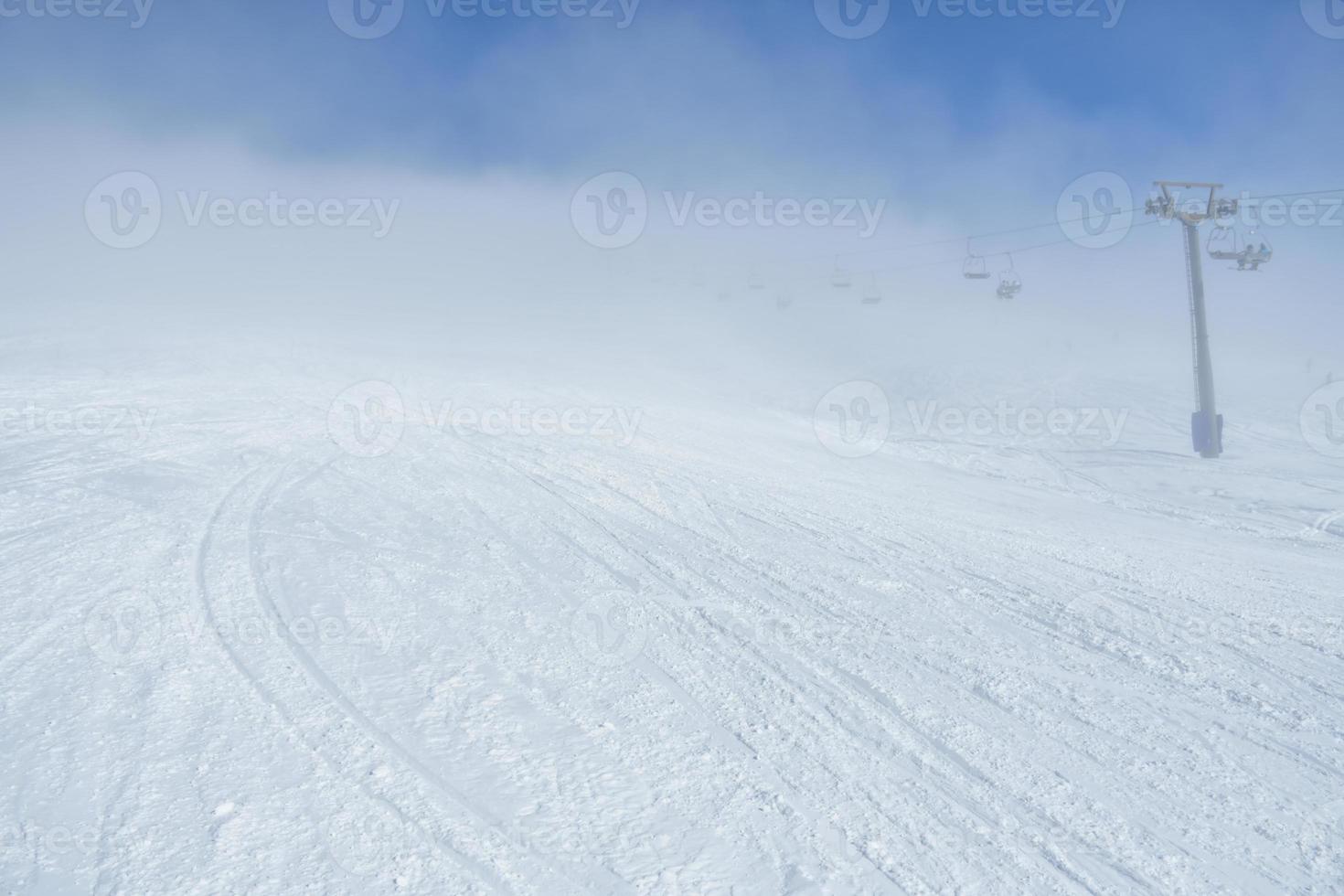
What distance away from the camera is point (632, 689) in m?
5.39

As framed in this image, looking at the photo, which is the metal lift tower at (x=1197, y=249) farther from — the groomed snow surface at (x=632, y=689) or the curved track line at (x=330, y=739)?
the curved track line at (x=330, y=739)

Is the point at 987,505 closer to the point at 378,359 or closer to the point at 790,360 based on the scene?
the point at 378,359

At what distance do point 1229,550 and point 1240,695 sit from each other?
6.61m

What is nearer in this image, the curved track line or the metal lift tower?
the curved track line

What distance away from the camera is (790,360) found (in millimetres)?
48969

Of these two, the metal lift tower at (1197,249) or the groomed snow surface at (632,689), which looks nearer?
the groomed snow surface at (632,689)

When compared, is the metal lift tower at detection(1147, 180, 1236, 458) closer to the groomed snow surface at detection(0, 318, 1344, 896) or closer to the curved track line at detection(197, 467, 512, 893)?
the groomed snow surface at detection(0, 318, 1344, 896)

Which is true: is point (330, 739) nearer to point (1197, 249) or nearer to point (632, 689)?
point (632, 689)

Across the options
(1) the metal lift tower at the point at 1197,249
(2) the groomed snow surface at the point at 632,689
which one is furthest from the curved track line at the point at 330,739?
(1) the metal lift tower at the point at 1197,249

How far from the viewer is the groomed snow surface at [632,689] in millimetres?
3686

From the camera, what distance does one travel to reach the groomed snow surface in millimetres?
3686

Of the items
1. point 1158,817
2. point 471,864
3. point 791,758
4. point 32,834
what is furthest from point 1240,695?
point 32,834

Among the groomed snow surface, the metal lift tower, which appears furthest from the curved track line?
the metal lift tower

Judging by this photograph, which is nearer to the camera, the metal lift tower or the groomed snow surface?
the groomed snow surface
